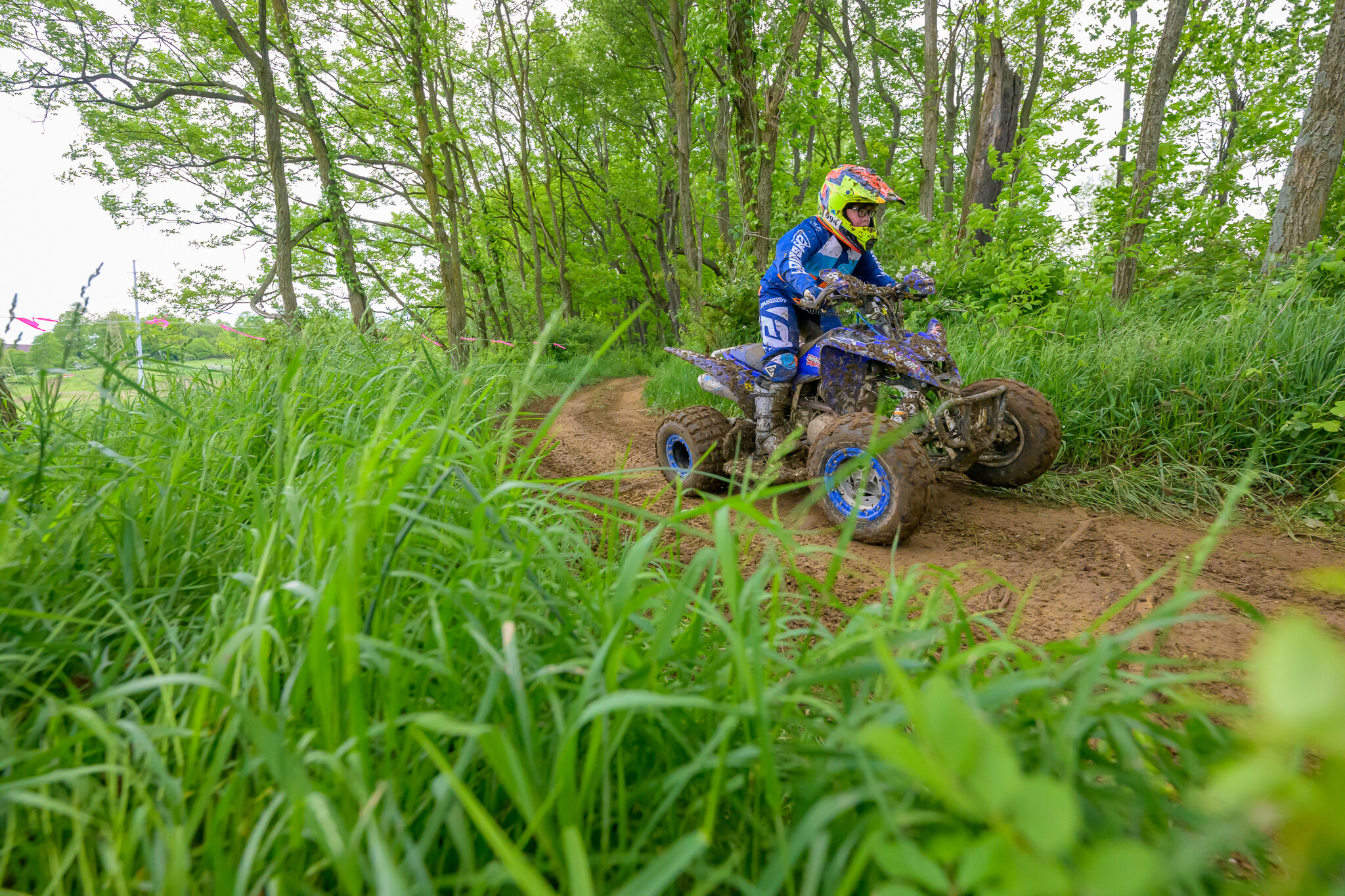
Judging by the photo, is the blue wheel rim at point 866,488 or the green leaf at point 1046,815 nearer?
the green leaf at point 1046,815

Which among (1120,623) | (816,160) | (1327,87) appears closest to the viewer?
(1120,623)

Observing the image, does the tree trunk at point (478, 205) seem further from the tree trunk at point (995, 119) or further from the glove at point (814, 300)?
the glove at point (814, 300)

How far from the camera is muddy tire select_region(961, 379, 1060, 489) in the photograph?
3596 mm

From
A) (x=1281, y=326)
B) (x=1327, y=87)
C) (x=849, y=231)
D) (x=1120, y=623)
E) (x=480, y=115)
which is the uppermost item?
(x=480, y=115)

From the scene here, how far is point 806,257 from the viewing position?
13.2 ft

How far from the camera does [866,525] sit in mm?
3180

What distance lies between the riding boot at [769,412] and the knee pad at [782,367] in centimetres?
5

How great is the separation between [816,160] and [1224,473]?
26.4m

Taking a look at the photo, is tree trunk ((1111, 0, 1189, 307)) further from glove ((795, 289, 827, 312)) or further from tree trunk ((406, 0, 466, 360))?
tree trunk ((406, 0, 466, 360))

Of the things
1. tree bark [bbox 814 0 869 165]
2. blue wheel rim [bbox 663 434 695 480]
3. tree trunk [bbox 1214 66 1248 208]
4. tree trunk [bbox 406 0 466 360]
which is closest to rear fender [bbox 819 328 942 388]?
blue wheel rim [bbox 663 434 695 480]

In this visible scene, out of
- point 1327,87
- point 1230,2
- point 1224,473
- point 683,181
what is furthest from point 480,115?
point 1224,473

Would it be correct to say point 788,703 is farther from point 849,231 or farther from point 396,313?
point 396,313

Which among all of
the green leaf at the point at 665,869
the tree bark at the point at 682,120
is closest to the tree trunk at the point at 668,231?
the tree bark at the point at 682,120

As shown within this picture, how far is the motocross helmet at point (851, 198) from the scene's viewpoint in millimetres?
3770
